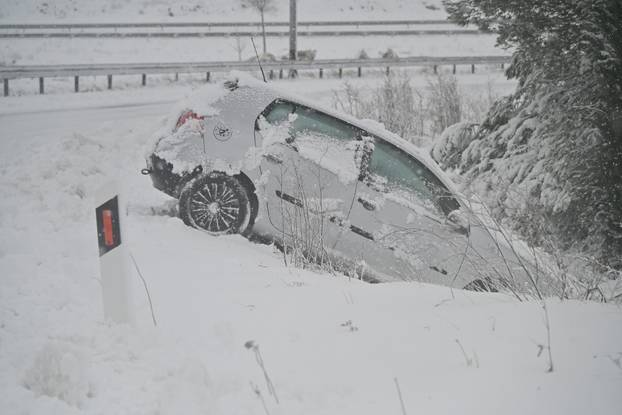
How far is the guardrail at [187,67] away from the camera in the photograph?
15.4 m

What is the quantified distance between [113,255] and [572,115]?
5350 mm

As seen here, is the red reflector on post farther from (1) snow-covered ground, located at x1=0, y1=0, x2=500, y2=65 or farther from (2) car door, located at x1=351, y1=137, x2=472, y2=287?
(1) snow-covered ground, located at x1=0, y1=0, x2=500, y2=65

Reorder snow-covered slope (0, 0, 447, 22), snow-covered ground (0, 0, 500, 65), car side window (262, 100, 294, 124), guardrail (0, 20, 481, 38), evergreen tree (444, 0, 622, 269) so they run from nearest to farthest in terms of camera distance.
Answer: car side window (262, 100, 294, 124)
evergreen tree (444, 0, 622, 269)
snow-covered ground (0, 0, 500, 65)
guardrail (0, 20, 481, 38)
snow-covered slope (0, 0, 447, 22)

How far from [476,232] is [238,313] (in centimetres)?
296

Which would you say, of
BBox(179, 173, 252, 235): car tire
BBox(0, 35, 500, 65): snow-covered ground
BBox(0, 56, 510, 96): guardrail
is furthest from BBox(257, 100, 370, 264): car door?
BBox(0, 35, 500, 65): snow-covered ground

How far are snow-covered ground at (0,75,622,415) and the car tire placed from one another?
3.19ft

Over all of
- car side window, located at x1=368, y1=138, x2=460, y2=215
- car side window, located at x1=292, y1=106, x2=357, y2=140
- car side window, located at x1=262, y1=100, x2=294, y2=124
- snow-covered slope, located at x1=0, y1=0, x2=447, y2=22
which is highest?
snow-covered slope, located at x1=0, y1=0, x2=447, y2=22

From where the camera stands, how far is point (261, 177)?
18.9ft

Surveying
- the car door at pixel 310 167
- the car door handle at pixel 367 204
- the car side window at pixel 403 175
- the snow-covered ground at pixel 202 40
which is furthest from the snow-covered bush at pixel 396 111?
the snow-covered ground at pixel 202 40

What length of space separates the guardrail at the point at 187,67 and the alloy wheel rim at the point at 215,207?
855 cm

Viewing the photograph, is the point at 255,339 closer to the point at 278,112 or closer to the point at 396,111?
the point at 278,112

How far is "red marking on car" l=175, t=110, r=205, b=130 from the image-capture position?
5.95 metres

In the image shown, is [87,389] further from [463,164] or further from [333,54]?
[333,54]

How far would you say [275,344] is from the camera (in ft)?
9.91
